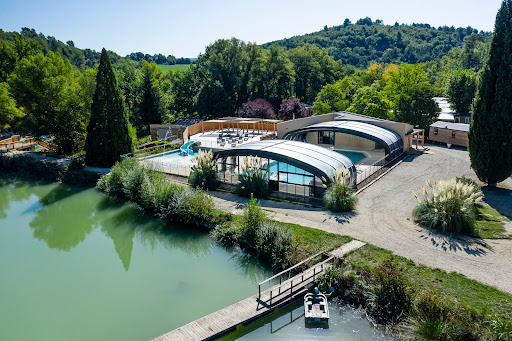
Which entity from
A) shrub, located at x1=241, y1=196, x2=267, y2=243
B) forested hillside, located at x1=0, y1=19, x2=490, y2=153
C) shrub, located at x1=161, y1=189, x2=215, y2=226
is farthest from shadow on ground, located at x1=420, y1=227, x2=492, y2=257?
forested hillside, located at x1=0, y1=19, x2=490, y2=153

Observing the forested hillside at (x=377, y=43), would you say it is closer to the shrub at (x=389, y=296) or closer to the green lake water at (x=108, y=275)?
the green lake water at (x=108, y=275)

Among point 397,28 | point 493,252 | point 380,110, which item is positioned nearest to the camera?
point 493,252

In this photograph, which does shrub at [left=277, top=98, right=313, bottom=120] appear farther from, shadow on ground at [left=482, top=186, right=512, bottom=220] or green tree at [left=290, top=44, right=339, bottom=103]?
shadow on ground at [left=482, top=186, right=512, bottom=220]

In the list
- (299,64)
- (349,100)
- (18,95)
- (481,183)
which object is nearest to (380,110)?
(349,100)

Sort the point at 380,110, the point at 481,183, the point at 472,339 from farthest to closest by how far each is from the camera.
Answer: the point at 380,110 → the point at 481,183 → the point at 472,339

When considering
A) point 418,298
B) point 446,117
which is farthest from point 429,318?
point 446,117

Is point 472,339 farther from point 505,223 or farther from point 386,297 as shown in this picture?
point 505,223
